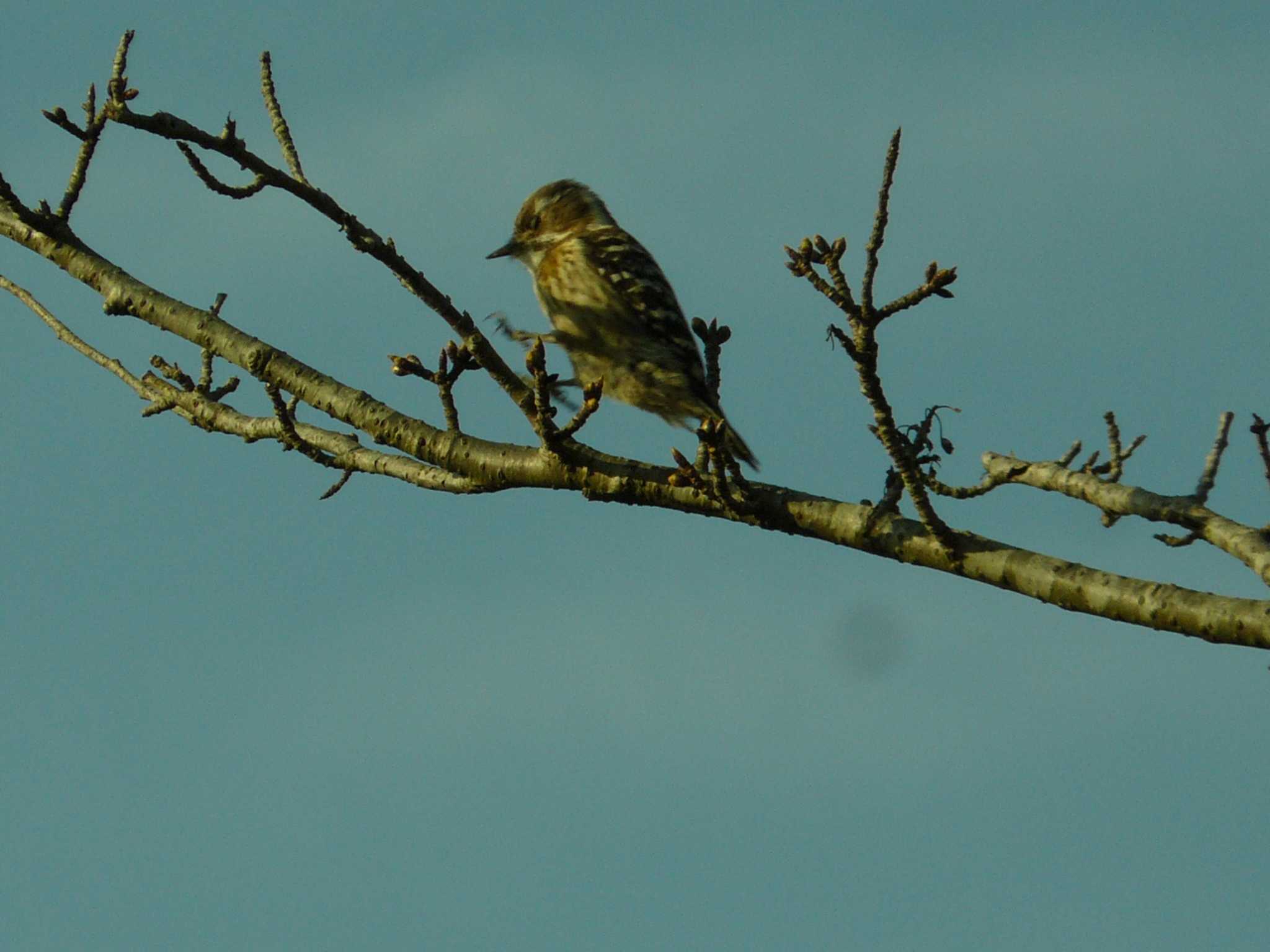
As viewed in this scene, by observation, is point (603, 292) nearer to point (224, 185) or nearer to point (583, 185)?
point (583, 185)

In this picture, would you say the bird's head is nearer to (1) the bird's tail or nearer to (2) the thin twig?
(1) the bird's tail

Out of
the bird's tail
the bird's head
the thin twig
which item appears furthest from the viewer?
the bird's head

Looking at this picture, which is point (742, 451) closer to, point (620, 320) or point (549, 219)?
point (620, 320)

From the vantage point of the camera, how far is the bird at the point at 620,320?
8.57 metres

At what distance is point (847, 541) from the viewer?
485 centimetres

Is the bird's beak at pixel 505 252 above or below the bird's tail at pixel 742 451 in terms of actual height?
above

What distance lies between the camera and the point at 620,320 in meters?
8.95

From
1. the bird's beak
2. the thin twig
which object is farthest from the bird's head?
the thin twig

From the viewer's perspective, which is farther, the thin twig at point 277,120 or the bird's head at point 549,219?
the bird's head at point 549,219

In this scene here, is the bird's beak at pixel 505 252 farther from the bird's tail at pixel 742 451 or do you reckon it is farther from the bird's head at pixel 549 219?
the bird's tail at pixel 742 451

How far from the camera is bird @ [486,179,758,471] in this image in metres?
8.57

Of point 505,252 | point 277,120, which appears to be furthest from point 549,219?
point 277,120

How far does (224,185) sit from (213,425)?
1.45 metres

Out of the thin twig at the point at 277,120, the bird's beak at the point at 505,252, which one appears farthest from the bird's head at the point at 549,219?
the thin twig at the point at 277,120
